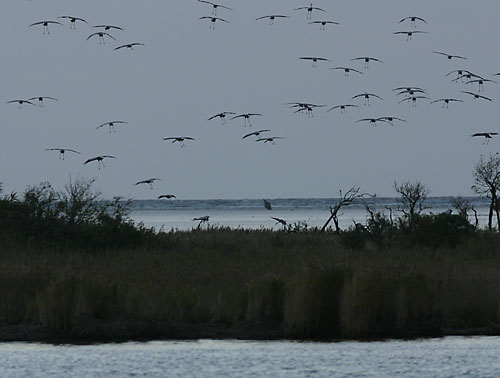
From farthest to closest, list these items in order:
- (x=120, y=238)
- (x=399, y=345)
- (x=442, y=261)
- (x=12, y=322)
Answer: (x=120, y=238)
(x=442, y=261)
(x=12, y=322)
(x=399, y=345)

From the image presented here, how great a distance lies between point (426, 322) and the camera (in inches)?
936

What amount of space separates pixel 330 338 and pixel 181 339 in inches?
132

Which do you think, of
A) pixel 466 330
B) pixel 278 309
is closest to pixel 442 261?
pixel 466 330

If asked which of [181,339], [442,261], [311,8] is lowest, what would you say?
[181,339]

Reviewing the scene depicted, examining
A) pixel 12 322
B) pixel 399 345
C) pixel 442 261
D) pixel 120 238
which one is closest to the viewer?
pixel 399 345

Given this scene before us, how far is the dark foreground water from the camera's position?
2006 centimetres

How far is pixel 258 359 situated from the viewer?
21359 mm

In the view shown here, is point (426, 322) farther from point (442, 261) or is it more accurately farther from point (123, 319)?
point (442, 261)

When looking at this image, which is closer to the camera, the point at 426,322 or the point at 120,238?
the point at 426,322

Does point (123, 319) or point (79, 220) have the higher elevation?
point (79, 220)

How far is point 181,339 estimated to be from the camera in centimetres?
2386

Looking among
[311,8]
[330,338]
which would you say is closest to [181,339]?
[330,338]

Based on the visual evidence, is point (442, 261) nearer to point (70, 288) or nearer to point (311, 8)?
point (311, 8)

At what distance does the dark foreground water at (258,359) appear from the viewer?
65.8 ft
